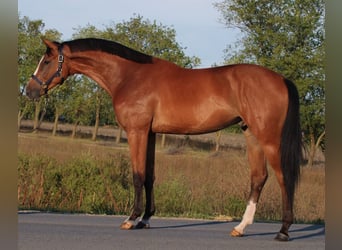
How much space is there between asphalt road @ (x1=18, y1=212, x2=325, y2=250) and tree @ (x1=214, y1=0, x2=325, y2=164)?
2077cm

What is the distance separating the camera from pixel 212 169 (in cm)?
1909

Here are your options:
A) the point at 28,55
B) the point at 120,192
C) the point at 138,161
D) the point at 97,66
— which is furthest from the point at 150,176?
the point at 28,55

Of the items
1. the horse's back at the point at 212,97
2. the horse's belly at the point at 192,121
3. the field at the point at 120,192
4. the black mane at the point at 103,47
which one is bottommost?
the field at the point at 120,192

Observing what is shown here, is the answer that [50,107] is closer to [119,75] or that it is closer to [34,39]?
[34,39]

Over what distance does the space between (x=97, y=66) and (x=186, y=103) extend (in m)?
1.46

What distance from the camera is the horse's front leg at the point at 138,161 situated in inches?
293

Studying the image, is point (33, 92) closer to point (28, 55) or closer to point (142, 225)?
point (142, 225)

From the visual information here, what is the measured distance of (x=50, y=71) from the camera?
7969mm

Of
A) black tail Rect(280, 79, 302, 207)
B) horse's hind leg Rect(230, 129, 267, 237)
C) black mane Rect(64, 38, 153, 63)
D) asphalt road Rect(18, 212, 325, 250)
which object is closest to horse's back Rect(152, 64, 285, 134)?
black tail Rect(280, 79, 302, 207)

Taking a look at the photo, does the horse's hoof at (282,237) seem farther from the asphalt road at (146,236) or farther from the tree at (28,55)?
the tree at (28,55)

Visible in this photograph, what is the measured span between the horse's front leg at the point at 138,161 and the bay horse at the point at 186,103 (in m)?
0.01

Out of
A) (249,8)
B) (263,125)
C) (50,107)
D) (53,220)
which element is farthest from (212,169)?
(50,107)

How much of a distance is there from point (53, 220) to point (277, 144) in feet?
11.1

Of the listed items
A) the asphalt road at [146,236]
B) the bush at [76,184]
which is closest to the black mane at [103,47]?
the asphalt road at [146,236]
